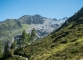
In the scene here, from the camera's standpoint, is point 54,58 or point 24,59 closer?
point 54,58

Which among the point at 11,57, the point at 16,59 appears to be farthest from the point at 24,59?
the point at 11,57

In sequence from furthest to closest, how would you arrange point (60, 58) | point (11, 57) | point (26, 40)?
point (26, 40)
point (11, 57)
point (60, 58)

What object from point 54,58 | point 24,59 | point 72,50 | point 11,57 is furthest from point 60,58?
point 11,57

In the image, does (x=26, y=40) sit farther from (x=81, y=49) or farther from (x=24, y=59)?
(x=81, y=49)

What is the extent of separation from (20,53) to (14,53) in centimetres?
725

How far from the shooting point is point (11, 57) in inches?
3802

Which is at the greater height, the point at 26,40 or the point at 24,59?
the point at 26,40

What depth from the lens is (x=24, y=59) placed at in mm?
87062

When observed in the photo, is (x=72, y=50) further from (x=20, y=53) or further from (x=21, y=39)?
(x=21, y=39)

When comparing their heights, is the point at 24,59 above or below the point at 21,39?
below

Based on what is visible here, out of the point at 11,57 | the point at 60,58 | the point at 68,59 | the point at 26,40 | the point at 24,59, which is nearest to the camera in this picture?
the point at 68,59

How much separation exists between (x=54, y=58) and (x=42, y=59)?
276 inches

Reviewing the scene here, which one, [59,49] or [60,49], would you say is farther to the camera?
[59,49]

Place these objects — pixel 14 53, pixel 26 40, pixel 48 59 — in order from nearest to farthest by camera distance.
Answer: pixel 48 59 → pixel 14 53 → pixel 26 40
